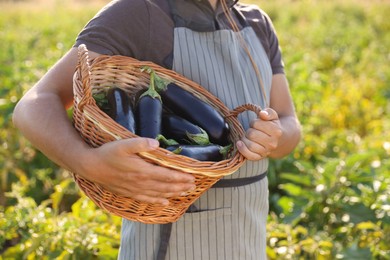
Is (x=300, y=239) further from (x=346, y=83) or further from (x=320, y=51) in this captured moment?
(x=320, y=51)

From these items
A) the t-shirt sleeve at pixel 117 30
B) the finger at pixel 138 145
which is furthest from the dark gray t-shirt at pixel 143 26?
the finger at pixel 138 145

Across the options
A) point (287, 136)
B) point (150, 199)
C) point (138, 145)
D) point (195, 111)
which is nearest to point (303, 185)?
point (287, 136)

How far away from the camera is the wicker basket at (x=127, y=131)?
1.35 m

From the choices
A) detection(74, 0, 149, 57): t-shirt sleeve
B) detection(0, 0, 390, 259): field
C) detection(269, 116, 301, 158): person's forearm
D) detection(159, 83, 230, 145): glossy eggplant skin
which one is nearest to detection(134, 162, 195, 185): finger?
detection(159, 83, 230, 145): glossy eggplant skin

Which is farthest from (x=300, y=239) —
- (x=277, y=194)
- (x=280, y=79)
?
(x=280, y=79)

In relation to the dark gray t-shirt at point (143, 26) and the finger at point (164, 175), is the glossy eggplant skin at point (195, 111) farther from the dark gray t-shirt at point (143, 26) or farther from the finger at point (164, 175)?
the finger at point (164, 175)

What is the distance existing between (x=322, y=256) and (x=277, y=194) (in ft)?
2.82

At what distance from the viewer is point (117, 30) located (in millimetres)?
1600

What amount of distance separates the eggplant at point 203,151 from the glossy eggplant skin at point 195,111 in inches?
2.1

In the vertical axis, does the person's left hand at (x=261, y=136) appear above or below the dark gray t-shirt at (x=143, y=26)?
below

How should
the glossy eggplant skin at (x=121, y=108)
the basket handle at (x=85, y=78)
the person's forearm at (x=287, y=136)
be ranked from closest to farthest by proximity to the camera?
1. the basket handle at (x=85, y=78)
2. the glossy eggplant skin at (x=121, y=108)
3. the person's forearm at (x=287, y=136)

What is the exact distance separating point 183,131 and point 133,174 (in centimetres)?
26

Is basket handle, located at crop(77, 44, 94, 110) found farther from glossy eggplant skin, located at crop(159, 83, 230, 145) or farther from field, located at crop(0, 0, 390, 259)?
field, located at crop(0, 0, 390, 259)

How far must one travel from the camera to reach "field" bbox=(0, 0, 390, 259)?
251 centimetres
